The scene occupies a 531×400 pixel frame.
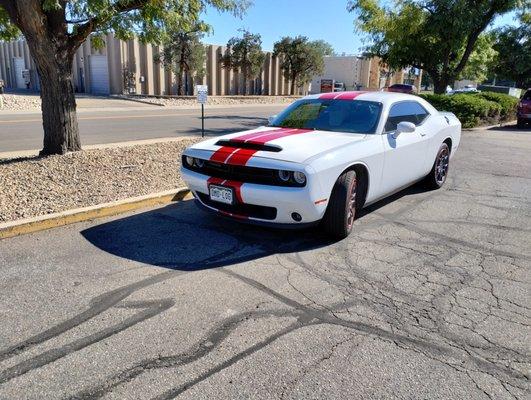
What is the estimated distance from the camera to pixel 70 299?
364cm

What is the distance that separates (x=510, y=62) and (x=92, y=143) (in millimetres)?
35080

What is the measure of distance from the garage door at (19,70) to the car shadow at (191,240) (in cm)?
4794

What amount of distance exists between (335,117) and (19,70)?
50.6m

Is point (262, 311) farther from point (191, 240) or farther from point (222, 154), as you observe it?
point (222, 154)

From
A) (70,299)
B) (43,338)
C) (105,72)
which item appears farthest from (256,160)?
(105,72)

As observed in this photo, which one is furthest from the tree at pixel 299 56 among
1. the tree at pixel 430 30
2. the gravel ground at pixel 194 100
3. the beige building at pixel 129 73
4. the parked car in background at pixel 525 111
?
the parked car in background at pixel 525 111

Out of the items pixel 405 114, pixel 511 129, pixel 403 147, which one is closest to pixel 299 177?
pixel 403 147

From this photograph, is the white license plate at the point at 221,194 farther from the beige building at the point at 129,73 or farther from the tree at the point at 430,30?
the beige building at the point at 129,73

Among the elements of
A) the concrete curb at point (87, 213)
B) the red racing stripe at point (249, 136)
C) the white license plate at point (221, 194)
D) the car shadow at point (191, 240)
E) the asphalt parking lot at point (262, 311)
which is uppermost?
the red racing stripe at point (249, 136)

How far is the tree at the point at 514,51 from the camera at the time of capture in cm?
3478

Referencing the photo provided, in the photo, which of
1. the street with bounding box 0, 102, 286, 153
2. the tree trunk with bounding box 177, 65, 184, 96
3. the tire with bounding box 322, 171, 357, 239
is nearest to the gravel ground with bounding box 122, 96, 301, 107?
the tree trunk with bounding box 177, 65, 184, 96

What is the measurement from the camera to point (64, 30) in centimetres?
764

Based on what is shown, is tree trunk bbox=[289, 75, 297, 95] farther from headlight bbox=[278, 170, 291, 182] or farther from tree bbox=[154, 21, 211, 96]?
headlight bbox=[278, 170, 291, 182]

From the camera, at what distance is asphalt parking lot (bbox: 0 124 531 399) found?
8.96 feet
